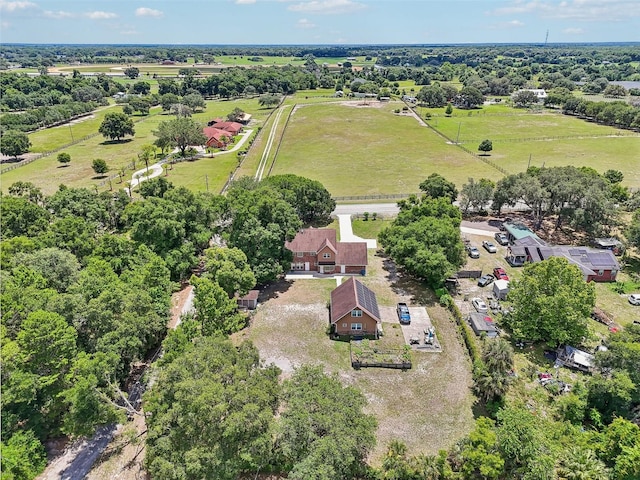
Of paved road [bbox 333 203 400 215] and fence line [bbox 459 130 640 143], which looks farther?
fence line [bbox 459 130 640 143]

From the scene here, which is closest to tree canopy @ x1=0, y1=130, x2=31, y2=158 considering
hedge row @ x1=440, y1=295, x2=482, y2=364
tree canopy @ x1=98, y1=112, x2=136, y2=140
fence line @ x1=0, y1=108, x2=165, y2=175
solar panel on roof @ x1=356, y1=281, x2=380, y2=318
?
fence line @ x1=0, y1=108, x2=165, y2=175

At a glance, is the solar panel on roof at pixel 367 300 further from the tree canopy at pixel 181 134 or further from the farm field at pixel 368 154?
the tree canopy at pixel 181 134

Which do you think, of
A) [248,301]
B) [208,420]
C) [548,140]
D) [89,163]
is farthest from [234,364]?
[548,140]

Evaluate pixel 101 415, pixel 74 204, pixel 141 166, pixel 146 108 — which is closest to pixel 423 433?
pixel 101 415

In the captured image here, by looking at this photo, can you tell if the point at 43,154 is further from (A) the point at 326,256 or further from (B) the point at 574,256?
(B) the point at 574,256

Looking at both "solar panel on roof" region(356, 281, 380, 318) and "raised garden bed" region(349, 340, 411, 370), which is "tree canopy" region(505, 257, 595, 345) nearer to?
"raised garden bed" region(349, 340, 411, 370)
